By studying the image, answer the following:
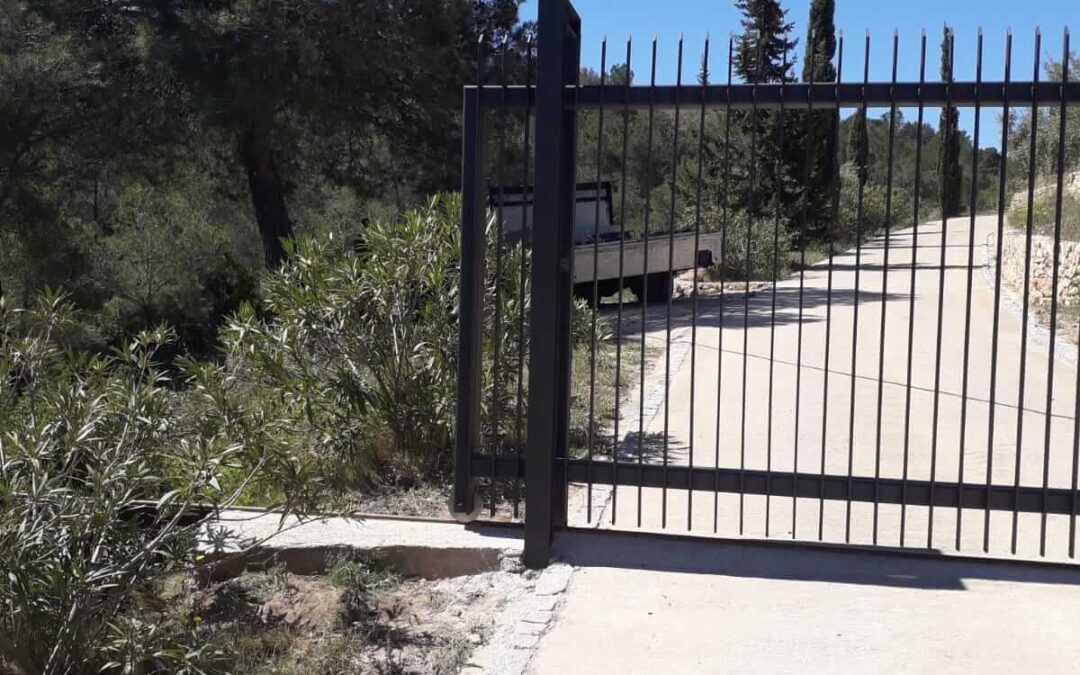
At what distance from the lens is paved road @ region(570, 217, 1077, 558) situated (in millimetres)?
5660

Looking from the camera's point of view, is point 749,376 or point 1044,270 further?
point 1044,270

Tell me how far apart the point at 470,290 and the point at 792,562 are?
1.82 metres

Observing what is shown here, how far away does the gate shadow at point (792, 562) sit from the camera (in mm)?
4723

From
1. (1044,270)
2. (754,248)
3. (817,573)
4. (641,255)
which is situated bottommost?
(817,573)

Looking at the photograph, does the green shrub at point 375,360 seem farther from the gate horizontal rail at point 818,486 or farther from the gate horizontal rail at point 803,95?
the gate horizontal rail at point 803,95

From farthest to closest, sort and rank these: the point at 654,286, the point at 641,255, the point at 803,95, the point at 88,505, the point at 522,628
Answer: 1. the point at 654,286
2. the point at 641,255
3. the point at 803,95
4. the point at 522,628
5. the point at 88,505

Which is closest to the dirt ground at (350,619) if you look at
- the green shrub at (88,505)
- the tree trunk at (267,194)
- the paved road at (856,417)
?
the green shrub at (88,505)

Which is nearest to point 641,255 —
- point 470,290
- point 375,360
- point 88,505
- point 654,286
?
point 654,286

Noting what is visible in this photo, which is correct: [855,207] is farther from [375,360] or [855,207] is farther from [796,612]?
[796,612]

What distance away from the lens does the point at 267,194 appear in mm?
19000

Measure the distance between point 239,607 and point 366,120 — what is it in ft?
47.1

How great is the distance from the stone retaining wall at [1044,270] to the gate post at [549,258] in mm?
8104

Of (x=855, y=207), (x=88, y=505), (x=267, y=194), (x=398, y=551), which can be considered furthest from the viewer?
(x=855, y=207)

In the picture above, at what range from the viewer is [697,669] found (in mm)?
3920
